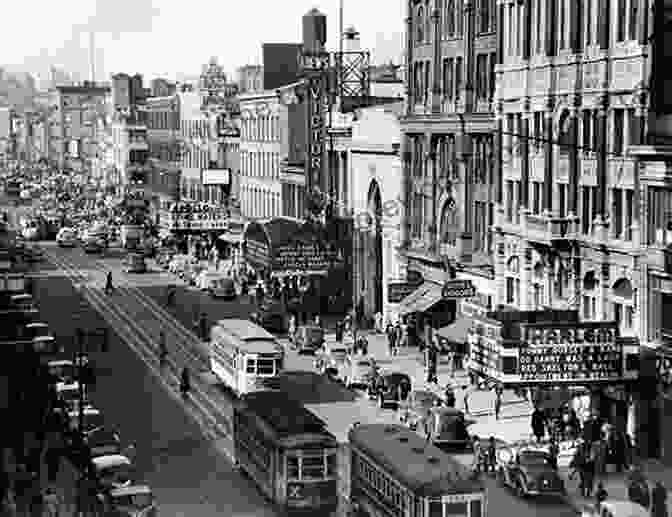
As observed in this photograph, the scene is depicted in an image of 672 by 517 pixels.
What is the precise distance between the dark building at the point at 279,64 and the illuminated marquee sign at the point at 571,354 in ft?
271

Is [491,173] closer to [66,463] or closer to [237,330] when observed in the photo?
[237,330]

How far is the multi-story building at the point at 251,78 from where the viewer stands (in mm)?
132375

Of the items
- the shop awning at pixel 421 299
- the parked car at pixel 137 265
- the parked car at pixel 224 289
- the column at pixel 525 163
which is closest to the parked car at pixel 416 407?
the column at pixel 525 163

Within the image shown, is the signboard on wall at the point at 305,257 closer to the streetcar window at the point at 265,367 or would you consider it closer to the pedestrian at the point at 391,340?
the pedestrian at the point at 391,340

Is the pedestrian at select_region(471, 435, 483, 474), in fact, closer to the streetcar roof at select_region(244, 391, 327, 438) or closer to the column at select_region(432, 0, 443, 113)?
the streetcar roof at select_region(244, 391, 327, 438)

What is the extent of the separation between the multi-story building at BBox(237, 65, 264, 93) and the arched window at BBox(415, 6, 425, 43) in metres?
49.6

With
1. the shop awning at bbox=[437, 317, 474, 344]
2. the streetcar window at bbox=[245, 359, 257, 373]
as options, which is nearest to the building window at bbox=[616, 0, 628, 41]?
the shop awning at bbox=[437, 317, 474, 344]

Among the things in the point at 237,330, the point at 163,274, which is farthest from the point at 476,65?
the point at 163,274

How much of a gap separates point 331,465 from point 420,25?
44.3m

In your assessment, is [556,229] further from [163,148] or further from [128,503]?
[163,148]

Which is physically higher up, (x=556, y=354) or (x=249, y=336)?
(x=556, y=354)

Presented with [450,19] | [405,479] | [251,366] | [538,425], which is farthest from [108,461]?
[450,19]

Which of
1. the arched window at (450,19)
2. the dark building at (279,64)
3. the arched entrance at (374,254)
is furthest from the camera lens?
the dark building at (279,64)

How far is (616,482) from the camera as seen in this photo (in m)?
45.3
